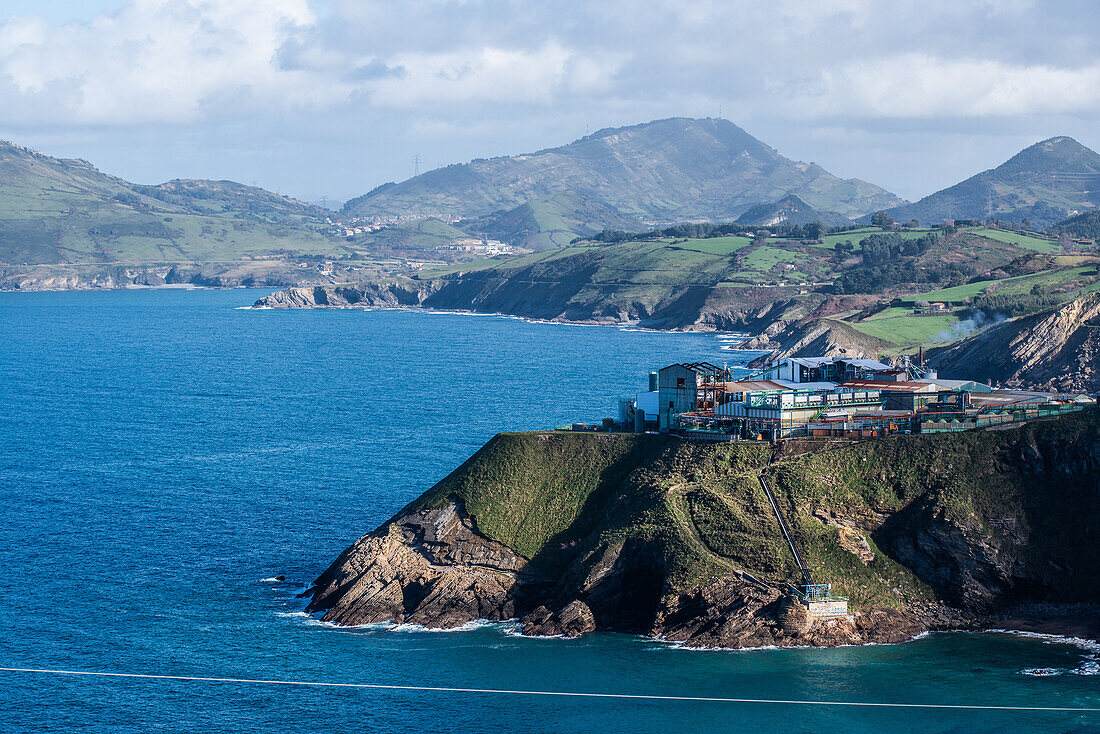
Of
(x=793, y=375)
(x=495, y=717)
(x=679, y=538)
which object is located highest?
(x=793, y=375)

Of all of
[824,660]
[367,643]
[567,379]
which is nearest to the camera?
[824,660]

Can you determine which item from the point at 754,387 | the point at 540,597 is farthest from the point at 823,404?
the point at 540,597

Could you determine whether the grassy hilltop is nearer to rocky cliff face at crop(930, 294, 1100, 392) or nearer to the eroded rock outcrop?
the eroded rock outcrop

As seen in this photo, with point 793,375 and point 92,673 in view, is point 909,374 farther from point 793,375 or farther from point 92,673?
point 92,673

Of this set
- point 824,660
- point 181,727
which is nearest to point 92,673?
point 181,727

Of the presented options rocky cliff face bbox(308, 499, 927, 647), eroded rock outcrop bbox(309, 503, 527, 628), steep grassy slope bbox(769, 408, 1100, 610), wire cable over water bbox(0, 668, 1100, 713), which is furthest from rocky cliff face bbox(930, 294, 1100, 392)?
eroded rock outcrop bbox(309, 503, 527, 628)

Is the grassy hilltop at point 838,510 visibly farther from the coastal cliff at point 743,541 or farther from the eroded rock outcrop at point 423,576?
the eroded rock outcrop at point 423,576
